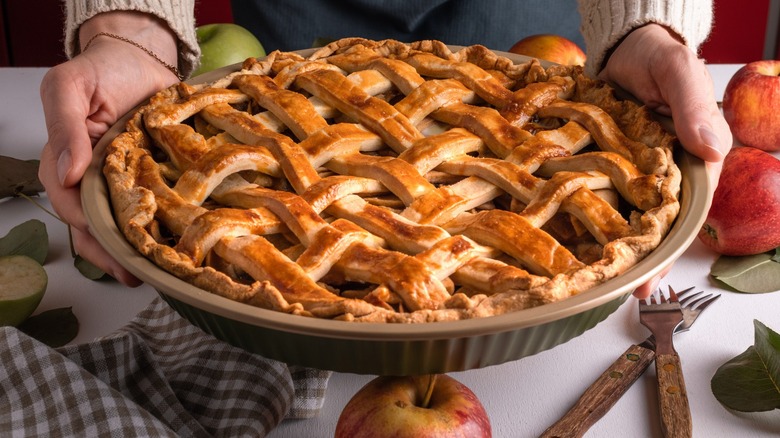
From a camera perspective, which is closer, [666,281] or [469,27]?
[666,281]

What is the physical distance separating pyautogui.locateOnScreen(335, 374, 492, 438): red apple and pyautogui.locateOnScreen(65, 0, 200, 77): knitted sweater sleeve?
732 mm

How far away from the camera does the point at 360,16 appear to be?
1.78m

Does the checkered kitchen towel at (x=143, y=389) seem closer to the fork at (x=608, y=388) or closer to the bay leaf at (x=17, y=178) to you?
the fork at (x=608, y=388)

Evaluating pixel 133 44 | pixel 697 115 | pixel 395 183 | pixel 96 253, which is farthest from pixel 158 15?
pixel 697 115

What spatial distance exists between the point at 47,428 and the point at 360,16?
3.81 ft

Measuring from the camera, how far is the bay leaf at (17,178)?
131 centimetres

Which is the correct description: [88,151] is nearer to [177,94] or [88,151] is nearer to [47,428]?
[177,94]

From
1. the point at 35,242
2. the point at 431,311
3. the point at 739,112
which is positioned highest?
the point at 431,311

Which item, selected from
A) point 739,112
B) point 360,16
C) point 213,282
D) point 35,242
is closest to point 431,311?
point 213,282

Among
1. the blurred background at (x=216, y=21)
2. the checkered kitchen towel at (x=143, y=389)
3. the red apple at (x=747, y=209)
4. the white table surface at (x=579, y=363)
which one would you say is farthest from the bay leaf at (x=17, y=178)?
the blurred background at (x=216, y=21)

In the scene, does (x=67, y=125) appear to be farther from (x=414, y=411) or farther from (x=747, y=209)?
(x=747, y=209)

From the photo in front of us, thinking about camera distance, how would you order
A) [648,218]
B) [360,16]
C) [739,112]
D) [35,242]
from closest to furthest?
1. [648,218]
2. [35,242]
3. [739,112]
4. [360,16]

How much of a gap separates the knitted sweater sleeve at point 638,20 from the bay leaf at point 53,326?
82 centimetres

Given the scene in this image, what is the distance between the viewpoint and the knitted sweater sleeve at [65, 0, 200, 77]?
4.18 ft
